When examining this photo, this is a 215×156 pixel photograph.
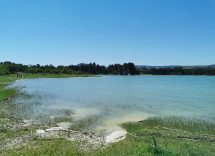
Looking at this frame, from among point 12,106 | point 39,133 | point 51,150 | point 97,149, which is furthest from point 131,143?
point 12,106

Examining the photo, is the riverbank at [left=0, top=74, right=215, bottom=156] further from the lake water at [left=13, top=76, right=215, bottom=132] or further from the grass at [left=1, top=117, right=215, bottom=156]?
the lake water at [left=13, top=76, right=215, bottom=132]


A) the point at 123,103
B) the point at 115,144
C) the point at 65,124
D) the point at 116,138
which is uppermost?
the point at 115,144

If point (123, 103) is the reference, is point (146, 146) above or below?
above

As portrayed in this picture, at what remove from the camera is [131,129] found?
28734 millimetres

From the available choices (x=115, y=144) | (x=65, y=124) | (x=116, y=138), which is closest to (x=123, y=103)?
(x=65, y=124)

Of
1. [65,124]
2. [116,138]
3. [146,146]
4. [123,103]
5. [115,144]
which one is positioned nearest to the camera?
[146,146]

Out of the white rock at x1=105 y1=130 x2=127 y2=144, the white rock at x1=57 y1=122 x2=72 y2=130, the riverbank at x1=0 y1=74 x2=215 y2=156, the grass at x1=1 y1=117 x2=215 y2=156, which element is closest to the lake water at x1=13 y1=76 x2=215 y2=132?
the white rock at x1=57 y1=122 x2=72 y2=130

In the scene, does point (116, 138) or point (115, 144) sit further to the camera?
point (116, 138)

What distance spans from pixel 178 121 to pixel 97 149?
1556 centimetres

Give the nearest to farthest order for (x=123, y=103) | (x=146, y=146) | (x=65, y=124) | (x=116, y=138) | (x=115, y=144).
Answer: (x=146, y=146) → (x=115, y=144) → (x=116, y=138) → (x=65, y=124) → (x=123, y=103)

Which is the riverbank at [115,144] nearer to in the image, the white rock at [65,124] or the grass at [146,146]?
the grass at [146,146]

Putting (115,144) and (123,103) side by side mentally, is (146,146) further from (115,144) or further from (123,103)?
(123,103)

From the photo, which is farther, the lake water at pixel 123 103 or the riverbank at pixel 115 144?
the lake water at pixel 123 103

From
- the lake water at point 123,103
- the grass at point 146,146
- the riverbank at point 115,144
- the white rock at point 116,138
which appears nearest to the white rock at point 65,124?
the lake water at point 123,103
